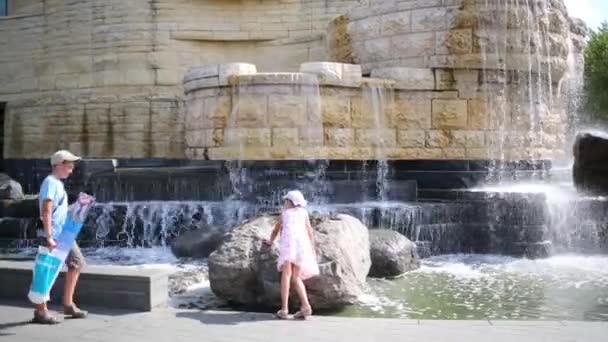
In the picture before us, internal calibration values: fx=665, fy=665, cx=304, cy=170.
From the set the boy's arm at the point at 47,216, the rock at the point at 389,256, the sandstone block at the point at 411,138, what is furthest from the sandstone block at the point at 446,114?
the boy's arm at the point at 47,216

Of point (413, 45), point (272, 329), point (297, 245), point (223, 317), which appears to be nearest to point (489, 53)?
point (413, 45)

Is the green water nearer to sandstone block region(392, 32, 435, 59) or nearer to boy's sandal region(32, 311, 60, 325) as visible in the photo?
boy's sandal region(32, 311, 60, 325)

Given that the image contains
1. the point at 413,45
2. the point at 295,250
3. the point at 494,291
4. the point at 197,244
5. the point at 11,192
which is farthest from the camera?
the point at 11,192

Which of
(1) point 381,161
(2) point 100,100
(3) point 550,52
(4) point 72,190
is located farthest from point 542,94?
(2) point 100,100

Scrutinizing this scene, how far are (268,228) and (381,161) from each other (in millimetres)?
5087

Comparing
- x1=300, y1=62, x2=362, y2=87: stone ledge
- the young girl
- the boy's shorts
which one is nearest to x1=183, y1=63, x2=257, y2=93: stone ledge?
x1=300, y1=62, x2=362, y2=87: stone ledge

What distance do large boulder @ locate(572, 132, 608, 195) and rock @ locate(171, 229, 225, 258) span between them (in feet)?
19.6

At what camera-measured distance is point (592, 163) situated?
1082 centimetres

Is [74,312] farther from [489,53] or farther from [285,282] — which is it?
[489,53]

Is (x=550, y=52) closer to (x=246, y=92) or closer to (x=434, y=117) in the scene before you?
(x=434, y=117)

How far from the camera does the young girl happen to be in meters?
5.42

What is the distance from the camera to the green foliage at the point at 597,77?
93.9ft

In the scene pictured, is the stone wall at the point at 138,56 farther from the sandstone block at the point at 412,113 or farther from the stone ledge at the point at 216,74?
→ the sandstone block at the point at 412,113

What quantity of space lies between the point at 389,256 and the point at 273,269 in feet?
7.46
